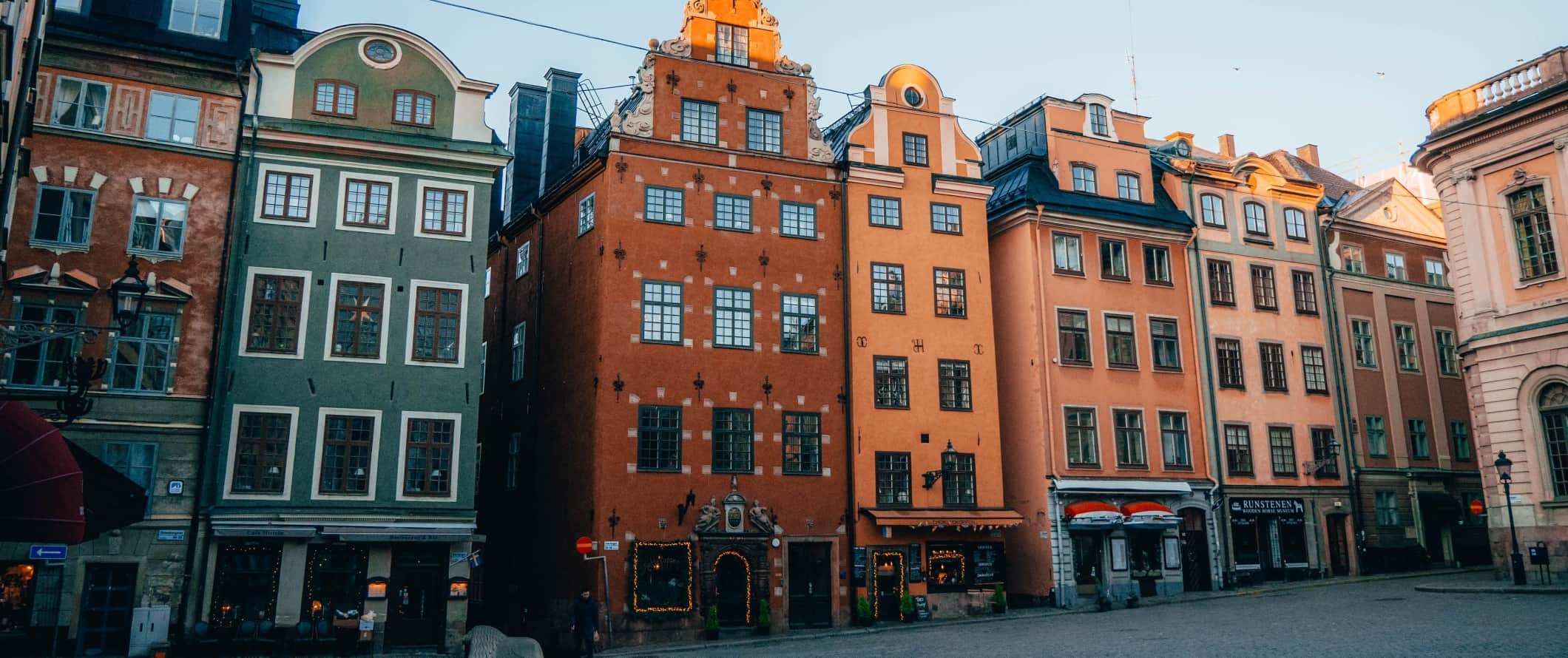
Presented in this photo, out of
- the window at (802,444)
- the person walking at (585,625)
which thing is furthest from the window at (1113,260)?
the person walking at (585,625)

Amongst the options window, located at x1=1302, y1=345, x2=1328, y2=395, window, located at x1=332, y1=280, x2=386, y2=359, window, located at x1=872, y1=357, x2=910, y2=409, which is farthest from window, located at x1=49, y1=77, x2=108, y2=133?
window, located at x1=1302, y1=345, x2=1328, y2=395

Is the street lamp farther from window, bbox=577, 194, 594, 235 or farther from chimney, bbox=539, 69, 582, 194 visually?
chimney, bbox=539, 69, 582, 194

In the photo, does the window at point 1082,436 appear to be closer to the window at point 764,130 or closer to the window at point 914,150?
the window at point 914,150

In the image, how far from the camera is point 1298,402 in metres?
41.3

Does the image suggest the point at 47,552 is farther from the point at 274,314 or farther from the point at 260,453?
the point at 274,314

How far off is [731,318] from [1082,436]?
12.7 meters

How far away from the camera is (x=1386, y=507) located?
1649 inches

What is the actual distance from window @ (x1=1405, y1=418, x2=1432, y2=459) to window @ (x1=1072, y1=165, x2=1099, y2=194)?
16.3 metres

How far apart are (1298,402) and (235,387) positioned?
35.4 meters

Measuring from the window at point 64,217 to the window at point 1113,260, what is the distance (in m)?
30.0

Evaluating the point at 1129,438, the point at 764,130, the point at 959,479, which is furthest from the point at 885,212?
the point at 1129,438

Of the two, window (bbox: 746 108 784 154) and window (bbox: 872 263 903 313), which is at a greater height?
window (bbox: 746 108 784 154)

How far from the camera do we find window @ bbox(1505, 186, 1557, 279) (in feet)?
105

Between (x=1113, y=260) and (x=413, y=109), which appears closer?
(x=413, y=109)
